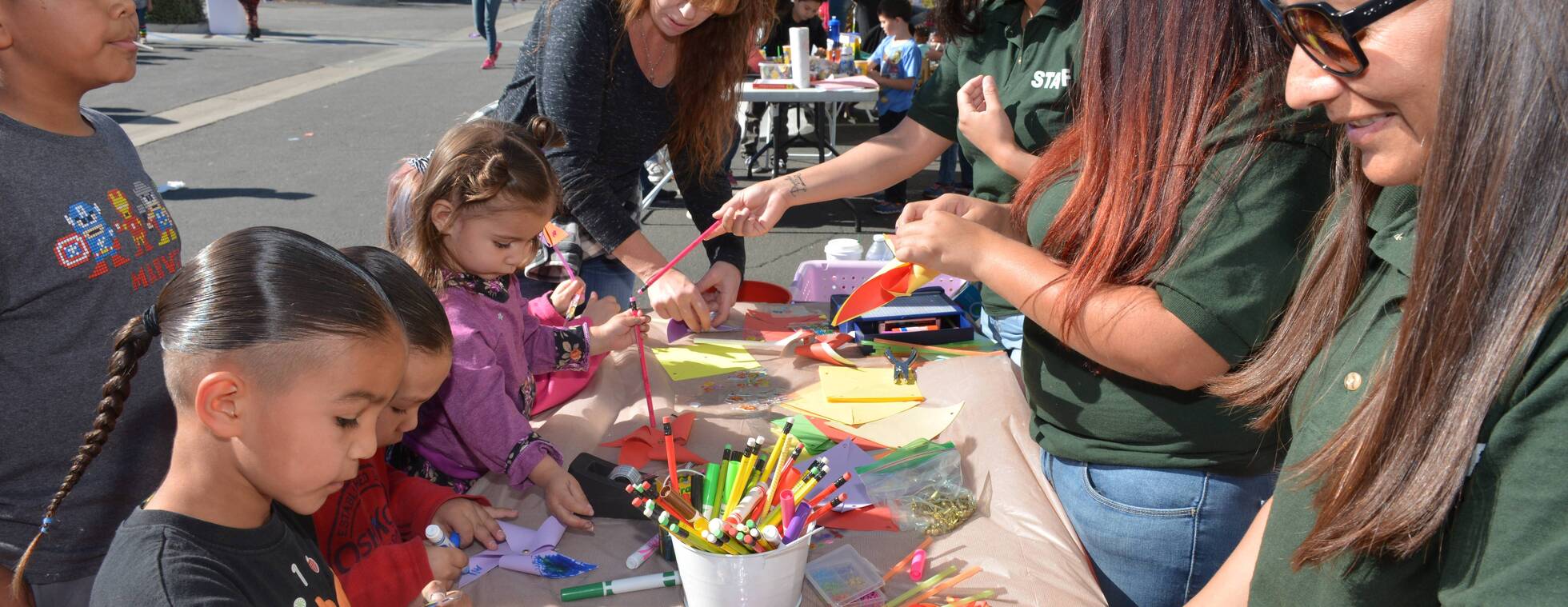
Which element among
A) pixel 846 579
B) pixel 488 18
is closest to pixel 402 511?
pixel 846 579

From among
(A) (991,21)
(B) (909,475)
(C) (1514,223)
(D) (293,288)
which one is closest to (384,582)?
(D) (293,288)

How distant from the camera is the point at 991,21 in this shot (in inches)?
82.6

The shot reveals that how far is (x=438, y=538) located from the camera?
4.72ft

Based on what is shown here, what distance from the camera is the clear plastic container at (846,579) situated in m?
1.36

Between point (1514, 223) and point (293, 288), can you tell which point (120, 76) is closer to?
point (293, 288)

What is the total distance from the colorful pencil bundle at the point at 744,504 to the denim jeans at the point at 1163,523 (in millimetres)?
410

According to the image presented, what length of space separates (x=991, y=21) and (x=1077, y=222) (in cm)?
81

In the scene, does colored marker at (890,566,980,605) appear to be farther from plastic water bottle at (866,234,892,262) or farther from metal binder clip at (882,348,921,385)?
plastic water bottle at (866,234,892,262)

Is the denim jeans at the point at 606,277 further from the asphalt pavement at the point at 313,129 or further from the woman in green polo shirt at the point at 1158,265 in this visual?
the asphalt pavement at the point at 313,129

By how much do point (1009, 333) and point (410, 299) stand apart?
1307 mm

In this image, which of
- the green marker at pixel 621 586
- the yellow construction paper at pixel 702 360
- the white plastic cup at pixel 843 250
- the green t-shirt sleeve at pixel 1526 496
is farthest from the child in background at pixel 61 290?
the white plastic cup at pixel 843 250

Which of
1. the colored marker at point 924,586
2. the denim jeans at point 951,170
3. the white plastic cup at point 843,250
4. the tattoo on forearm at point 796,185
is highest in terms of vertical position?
the tattoo on forearm at point 796,185

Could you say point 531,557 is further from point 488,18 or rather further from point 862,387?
point 488,18

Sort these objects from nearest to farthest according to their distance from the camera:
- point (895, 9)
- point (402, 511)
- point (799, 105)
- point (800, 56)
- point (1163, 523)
Result: point (1163, 523)
point (402, 511)
point (800, 56)
point (895, 9)
point (799, 105)
